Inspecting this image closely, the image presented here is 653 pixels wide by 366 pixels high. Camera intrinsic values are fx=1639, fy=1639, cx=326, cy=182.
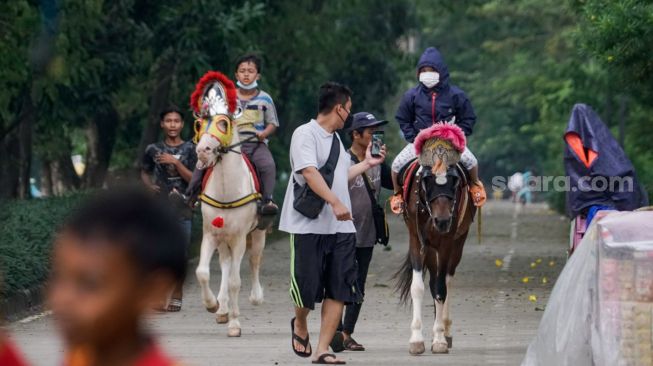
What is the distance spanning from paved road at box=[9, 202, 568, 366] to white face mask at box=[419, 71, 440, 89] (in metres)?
2.15

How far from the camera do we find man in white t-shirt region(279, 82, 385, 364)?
441 inches

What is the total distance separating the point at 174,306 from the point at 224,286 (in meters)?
2.47

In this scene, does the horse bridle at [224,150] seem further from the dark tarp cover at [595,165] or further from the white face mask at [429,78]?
the dark tarp cover at [595,165]

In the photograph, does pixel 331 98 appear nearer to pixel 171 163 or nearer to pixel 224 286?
pixel 224 286

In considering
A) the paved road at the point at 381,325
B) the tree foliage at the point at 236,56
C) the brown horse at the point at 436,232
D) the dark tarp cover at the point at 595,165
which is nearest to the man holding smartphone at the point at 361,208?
the paved road at the point at 381,325

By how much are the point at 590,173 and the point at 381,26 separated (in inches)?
1228

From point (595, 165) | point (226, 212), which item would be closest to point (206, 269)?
point (226, 212)

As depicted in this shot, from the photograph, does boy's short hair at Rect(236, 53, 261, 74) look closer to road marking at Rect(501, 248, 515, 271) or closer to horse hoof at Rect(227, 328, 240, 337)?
horse hoof at Rect(227, 328, 240, 337)

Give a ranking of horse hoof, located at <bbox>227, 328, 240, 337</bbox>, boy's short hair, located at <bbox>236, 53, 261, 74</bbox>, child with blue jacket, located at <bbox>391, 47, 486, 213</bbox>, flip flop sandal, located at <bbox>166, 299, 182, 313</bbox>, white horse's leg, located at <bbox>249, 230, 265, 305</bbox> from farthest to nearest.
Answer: flip flop sandal, located at <bbox>166, 299, 182, 313</bbox>, white horse's leg, located at <bbox>249, 230, 265, 305</bbox>, boy's short hair, located at <bbox>236, 53, 261, 74</bbox>, horse hoof, located at <bbox>227, 328, 240, 337</bbox>, child with blue jacket, located at <bbox>391, 47, 486, 213</bbox>

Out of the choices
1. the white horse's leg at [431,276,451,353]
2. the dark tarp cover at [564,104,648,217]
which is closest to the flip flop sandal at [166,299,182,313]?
the white horse's leg at [431,276,451,353]

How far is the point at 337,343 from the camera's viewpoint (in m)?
12.6

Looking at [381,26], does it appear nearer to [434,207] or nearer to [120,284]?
[434,207]

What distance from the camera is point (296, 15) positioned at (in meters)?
36.0

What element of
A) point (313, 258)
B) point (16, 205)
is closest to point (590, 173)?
point (313, 258)
